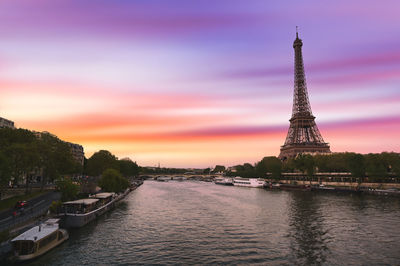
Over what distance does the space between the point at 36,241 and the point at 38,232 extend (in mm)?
2813

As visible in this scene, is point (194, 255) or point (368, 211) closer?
point (194, 255)

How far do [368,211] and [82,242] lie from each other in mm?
61496

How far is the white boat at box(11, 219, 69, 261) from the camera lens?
3083cm

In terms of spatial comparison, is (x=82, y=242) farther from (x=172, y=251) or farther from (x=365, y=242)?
(x=365, y=242)

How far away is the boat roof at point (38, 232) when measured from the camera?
31.8 m

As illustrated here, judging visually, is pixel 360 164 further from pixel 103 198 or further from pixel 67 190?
pixel 67 190

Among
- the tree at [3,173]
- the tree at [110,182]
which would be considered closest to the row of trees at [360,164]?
the tree at [110,182]

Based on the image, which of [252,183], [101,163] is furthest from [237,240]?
[252,183]

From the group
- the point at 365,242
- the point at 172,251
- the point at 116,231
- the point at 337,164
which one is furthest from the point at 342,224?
the point at 337,164

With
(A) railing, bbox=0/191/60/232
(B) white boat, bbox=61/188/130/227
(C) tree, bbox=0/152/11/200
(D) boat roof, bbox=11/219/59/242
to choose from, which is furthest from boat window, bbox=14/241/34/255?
(C) tree, bbox=0/152/11/200

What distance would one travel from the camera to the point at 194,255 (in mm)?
35438

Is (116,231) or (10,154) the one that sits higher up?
(10,154)

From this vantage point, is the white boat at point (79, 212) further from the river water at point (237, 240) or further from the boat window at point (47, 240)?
the boat window at point (47, 240)

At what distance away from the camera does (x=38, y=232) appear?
34.5 m
